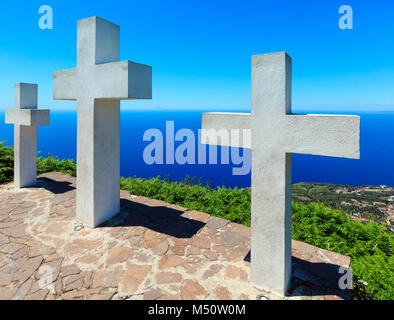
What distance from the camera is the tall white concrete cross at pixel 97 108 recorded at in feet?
13.3

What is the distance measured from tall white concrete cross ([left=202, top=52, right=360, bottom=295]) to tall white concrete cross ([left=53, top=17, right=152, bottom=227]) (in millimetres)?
2076

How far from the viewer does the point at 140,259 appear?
3.41 meters

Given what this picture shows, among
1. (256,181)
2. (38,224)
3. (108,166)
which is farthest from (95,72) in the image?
(256,181)

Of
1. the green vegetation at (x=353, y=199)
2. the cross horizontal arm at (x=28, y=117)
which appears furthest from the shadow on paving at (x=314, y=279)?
the cross horizontal arm at (x=28, y=117)

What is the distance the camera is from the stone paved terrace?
2812 millimetres

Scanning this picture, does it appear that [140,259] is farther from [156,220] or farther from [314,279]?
[314,279]

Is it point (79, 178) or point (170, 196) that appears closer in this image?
point (79, 178)

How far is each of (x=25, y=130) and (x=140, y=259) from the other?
5.53 m

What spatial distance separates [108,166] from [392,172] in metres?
95.8

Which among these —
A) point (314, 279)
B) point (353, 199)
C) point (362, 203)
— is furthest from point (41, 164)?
point (353, 199)

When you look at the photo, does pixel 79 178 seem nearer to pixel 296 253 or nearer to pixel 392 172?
pixel 296 253

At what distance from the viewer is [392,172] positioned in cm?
7719

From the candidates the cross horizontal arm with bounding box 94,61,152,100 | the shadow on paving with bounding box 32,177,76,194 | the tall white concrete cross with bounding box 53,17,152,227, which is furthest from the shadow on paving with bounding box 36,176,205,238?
the cross horizontal arm with bounding box 94,61,152,100

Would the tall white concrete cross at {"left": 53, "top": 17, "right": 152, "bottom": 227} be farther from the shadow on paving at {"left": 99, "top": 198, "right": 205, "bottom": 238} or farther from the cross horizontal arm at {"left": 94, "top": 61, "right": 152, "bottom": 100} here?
the shadow on paving at {"left": 99, "top": 198, "right": 205, "bottom": 238}
